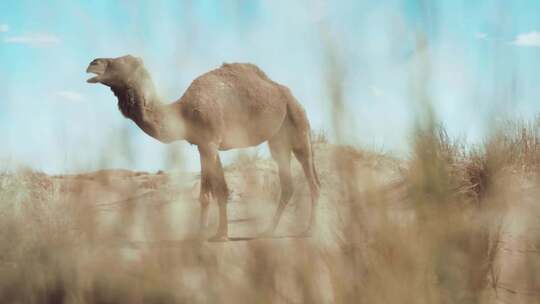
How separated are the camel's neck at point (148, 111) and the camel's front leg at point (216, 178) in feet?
1.06

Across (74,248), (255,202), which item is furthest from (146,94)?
(255,202)

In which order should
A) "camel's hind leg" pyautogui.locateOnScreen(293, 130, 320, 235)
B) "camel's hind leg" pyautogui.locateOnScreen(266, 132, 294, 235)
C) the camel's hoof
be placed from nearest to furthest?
1. the camel's hoof
2. "camel's hind leg" pyautogui.locateOnScreen(266, 132, 294, 235)
3. "camel's hind leg" pyautogui.locateOnScreen(293, 130, 320, 235)

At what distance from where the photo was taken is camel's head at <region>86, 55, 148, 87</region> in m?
5.68

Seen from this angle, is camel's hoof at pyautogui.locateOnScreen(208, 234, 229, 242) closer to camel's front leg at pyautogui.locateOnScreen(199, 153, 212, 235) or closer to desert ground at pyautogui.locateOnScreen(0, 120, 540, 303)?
camel's front leg at pyautogui.locateOnScreen(199, 153, 212, 235)

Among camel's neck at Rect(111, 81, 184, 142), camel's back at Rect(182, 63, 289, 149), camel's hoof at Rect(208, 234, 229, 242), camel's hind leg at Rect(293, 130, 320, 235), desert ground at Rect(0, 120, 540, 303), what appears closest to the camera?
desert ground at Rect(0, 120, 540, 303)

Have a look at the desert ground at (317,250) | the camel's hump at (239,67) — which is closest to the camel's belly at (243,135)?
the camel's hump at (239,67)

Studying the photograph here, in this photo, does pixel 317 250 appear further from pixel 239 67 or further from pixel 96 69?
pixel 239 67

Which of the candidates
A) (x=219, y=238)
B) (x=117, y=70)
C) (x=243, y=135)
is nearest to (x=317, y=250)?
(x=219, y=238)

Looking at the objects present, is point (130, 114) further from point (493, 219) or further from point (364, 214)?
point (364, 214)

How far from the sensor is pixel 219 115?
21.0 feet

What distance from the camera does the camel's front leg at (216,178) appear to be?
605 cm

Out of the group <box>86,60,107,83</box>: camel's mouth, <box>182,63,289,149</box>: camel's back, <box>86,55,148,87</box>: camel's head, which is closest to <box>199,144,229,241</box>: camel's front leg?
<box>182,63,289,149</box>: camel's back

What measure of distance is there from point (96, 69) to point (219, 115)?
1.28 meters

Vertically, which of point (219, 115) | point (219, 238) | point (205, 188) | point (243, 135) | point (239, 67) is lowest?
point (219, 238)
